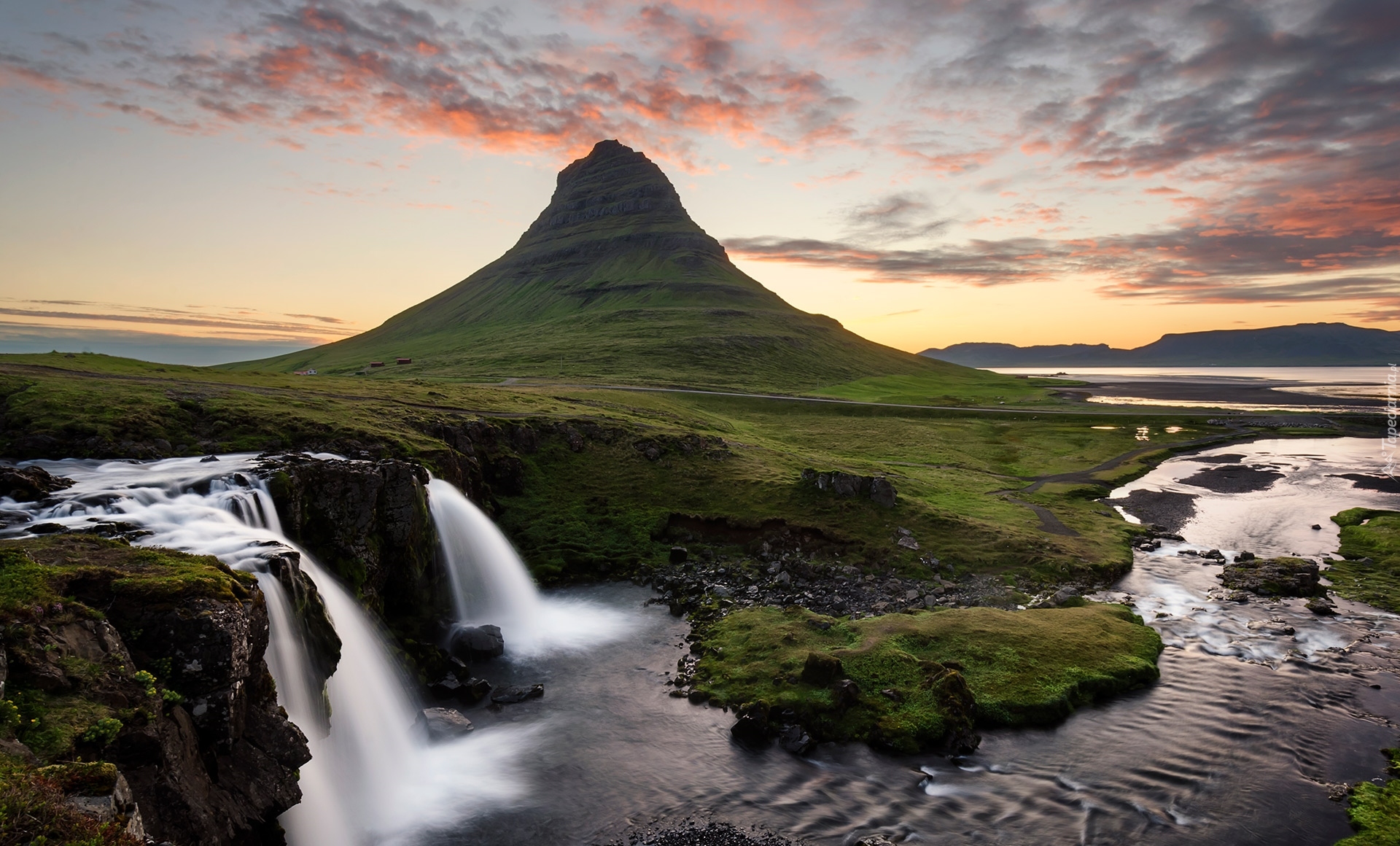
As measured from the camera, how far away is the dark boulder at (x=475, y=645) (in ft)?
98.6

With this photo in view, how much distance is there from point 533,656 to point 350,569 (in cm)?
886

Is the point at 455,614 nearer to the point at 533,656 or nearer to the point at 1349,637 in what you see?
the point at 533,656

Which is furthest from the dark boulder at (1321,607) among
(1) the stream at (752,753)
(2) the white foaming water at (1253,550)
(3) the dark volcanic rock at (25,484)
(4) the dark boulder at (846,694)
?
(3) the dark volcanic rock at (25,484)

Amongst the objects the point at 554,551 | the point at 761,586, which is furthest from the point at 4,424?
the point at 761,586

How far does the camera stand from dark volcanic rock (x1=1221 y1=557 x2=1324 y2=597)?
36781 mm

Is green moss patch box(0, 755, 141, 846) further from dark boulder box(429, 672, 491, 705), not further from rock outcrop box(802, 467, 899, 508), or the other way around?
rock outcrop box(802, 467, 899, 508)

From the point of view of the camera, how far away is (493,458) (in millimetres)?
49844

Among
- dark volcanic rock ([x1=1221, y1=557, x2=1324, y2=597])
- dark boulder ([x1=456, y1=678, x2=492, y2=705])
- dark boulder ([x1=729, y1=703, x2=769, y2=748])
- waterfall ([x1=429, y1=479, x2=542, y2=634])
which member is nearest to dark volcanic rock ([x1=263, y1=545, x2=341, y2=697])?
dark boulder ([x1=456, y1=678, x2=492, y2=705])

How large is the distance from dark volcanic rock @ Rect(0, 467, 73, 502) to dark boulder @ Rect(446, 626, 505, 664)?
15830 millimetres

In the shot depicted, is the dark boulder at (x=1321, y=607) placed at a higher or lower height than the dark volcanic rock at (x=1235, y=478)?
lower

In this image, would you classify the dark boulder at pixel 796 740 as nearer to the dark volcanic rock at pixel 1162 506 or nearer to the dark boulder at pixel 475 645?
the dark boulder at pixel 475 645

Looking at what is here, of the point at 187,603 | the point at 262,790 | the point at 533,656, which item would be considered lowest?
the point at 533,656

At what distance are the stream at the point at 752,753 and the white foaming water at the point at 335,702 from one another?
8 centimetres

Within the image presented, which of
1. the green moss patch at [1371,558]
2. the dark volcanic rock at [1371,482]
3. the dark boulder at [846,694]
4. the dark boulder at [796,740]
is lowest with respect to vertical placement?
the dark boulder at [796,740]
